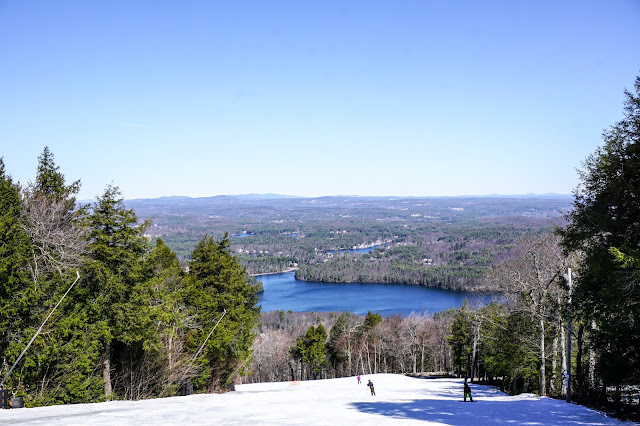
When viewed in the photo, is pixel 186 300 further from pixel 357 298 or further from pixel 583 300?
pixel 357 298

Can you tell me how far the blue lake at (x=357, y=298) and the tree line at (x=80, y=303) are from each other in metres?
74.6

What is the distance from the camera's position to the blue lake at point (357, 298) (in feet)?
332

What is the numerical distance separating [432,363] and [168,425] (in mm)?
55201

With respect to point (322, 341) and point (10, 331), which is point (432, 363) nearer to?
point (322, 341)

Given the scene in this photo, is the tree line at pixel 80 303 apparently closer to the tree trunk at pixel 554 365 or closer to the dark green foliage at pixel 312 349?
the tree trunk at pixel 554 365

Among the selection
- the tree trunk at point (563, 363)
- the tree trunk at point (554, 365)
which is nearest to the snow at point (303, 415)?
the tree trunk at point (563, 363)

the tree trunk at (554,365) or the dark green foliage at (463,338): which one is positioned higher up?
the tree trunk at (554,365)

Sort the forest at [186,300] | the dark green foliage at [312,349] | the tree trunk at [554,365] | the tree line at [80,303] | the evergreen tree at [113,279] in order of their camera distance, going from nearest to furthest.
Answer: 1. the forest at [186,300]
2. the tree line at [80,303]
3. the evergreen tree at [113,279]
4. the tree trunk at [554,365]
5. the dark green foliage at [312,349]

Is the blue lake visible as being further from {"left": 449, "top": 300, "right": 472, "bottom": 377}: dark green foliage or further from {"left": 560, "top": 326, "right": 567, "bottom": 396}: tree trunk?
{"left": 560, "top": 326, "right": 567, "bottom": 396}: tree trunk

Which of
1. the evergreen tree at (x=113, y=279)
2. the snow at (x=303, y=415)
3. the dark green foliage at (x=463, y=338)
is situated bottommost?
the dark green foliage at (x=463, y=338)

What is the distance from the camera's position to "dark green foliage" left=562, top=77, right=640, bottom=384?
1135 centimetres

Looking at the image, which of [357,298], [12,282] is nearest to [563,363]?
[12,282]

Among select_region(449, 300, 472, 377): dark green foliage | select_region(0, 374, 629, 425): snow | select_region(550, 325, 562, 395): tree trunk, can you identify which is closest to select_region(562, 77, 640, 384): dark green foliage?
select_region(0, 374, 629, 425): snow

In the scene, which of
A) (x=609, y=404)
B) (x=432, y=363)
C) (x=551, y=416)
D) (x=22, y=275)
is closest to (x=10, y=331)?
(x=22, y=275)
